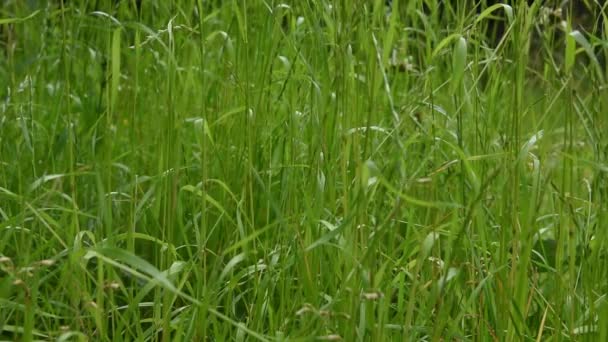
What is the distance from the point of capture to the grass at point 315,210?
138 centimetres

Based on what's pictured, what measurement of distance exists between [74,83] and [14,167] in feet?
1.39

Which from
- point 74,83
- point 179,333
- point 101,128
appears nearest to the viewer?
point 179,333

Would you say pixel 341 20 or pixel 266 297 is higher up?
pixel 341 20

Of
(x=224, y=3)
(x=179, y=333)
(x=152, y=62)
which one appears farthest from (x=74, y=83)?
(x=179, y=333)

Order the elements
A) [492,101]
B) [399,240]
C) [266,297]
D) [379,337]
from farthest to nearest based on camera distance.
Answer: [399,240], [492,101], [266,297], [379,337]

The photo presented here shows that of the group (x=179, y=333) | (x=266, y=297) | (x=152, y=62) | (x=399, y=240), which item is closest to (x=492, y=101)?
(x=399, y=240)

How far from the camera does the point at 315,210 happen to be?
5.22 feet

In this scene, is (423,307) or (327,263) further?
(327,263)

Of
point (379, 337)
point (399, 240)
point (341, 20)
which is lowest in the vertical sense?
point (399, 240)

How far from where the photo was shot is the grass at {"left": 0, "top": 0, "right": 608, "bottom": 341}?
1.38 metres

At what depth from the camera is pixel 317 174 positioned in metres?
1.58

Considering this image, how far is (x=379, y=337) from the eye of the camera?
1310 mm

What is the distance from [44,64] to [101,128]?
468 millimetres

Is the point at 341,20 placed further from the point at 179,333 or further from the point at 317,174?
the point at 179,333
